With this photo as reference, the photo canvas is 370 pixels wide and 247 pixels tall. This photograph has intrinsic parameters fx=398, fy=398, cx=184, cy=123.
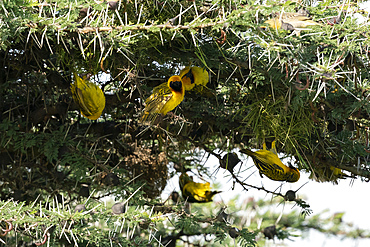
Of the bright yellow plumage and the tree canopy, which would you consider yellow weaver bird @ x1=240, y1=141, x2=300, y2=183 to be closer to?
the tree canopy

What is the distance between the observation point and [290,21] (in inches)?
28.0

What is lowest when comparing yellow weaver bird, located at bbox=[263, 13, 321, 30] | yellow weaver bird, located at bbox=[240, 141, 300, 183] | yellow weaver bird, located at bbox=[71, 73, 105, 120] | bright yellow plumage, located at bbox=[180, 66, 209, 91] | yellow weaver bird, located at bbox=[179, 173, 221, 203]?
yellow weaver bird, located at bbox=[179, 173, 221, 203]

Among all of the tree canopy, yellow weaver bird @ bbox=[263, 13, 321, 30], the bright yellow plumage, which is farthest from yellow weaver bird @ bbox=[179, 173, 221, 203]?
yellow weaver bird @ bbox=[263, 13, 321, 30]

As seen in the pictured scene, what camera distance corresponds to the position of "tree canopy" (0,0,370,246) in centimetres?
67

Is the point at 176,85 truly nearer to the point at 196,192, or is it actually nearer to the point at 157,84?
the point at 157,84

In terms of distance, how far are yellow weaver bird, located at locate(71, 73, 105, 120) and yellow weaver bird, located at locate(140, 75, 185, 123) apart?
10cm

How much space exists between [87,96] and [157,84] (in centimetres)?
27

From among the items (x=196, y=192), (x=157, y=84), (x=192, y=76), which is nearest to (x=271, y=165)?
(x=192, y=76)

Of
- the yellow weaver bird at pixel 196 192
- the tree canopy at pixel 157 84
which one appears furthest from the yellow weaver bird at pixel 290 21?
the yellow weaver bird at pixel 196 192

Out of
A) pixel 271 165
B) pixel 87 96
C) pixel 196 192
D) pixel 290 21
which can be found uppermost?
pixel 290 21

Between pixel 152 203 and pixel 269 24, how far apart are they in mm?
629

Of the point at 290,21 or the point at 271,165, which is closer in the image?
the point at 290,21

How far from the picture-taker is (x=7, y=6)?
2.22 ft

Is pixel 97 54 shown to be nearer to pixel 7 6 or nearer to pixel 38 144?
pixel 7 6
